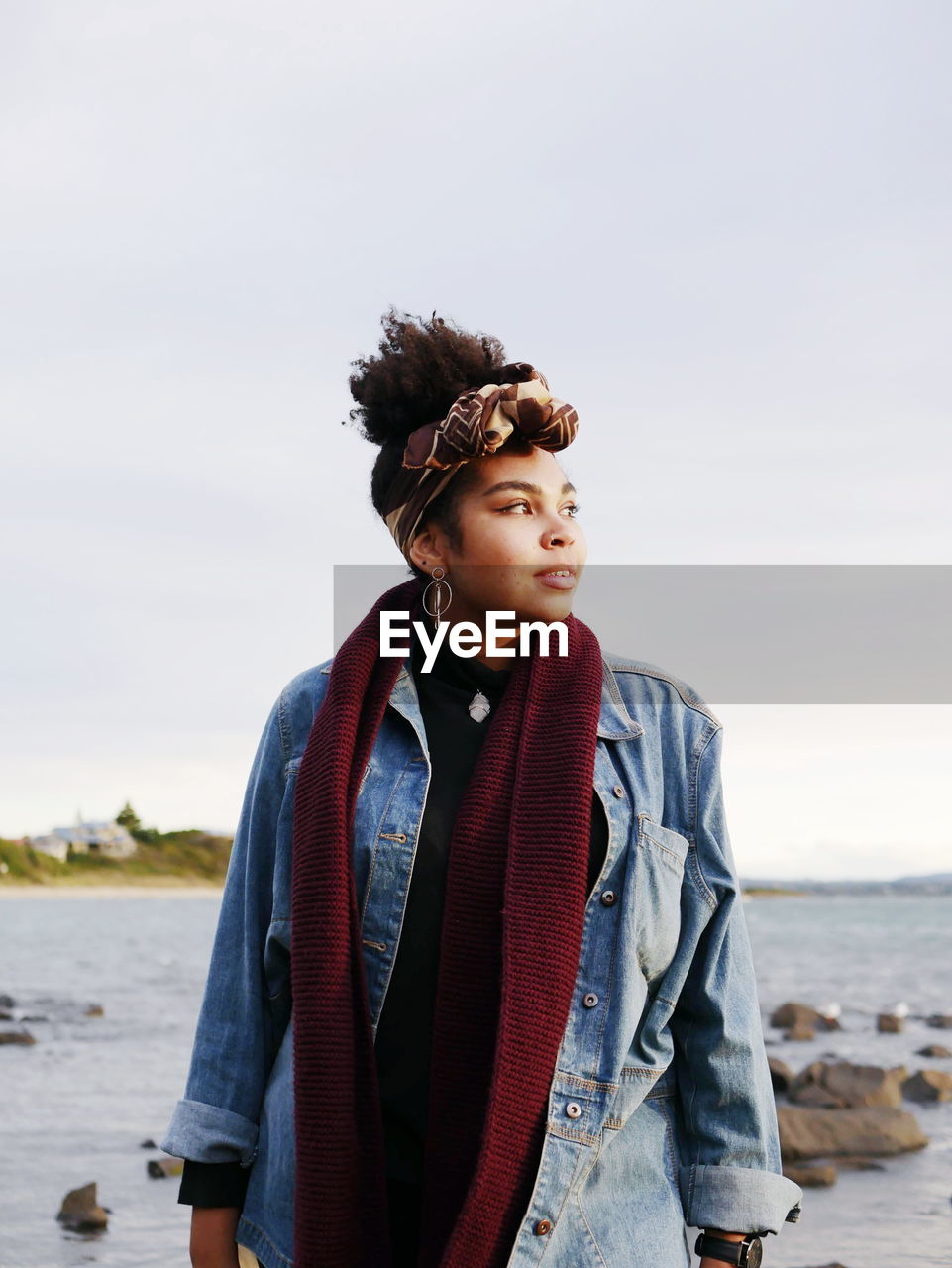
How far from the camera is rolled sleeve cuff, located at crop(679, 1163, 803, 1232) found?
6.19 ft

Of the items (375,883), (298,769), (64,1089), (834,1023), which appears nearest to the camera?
(375,883)

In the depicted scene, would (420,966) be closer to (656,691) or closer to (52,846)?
(656,691)

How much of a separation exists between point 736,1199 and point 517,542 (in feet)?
3.23

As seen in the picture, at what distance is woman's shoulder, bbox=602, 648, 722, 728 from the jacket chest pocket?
0.68ft

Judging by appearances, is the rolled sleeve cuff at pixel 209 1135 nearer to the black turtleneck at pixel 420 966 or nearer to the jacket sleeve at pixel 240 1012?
the jacket sleeve at pixel 240 1012

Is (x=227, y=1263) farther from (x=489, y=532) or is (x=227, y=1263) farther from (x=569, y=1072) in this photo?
(x=489, y=532)

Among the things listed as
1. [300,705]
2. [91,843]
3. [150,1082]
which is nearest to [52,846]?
[91,843]

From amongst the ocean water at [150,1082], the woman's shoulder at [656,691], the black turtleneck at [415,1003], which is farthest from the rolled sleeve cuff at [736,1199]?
the ocean water at [150,1082]

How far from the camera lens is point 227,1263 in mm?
2012

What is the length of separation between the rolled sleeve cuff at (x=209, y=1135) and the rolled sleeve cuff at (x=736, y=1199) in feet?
Result: 2.14

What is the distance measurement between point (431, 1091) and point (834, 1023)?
14.2 m

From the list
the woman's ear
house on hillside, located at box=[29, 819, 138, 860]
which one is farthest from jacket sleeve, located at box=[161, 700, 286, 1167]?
house on hillside, located at box=[29, 819, 138, 860]

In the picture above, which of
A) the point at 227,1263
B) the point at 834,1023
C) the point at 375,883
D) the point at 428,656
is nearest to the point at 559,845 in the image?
the point at 375,883

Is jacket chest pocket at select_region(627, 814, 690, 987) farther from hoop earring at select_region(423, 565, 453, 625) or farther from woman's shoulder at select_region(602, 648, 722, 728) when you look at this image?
hoop earring at select_region(423, 565, 453, 625)
